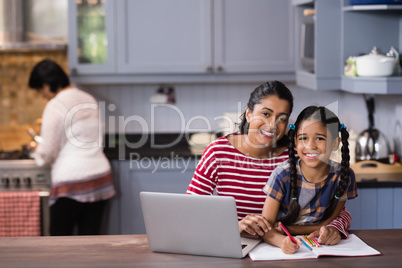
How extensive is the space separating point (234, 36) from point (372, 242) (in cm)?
213

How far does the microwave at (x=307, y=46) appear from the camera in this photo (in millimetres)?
3511

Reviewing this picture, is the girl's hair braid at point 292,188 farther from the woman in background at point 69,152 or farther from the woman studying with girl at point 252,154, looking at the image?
the woman in background at point 69,152

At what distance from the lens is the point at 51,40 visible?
3.91 metres

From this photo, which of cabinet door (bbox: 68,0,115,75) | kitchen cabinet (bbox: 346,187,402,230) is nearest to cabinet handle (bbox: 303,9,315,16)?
kitchen cabinet (bbox: 346,187,402,230)

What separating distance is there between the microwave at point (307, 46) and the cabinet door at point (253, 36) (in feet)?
0.53

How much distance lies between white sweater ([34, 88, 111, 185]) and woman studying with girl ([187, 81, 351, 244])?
1.47 m

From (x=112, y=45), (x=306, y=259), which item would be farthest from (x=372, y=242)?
(x=112, y=45)

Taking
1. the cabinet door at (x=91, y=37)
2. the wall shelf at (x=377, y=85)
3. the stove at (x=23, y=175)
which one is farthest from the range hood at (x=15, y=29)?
the wall shelf at (x=377, y=85)

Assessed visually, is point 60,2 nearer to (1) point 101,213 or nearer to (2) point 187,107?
(2) point 187,107

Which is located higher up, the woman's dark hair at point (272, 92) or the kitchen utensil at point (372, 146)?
the woman's dark hair at point (272, 92)

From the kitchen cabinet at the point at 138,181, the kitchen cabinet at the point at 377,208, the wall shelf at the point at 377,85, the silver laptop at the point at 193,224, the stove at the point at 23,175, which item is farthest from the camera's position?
the kitchen cabinet at the point at 138,181

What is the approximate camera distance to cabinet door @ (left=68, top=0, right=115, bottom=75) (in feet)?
12.5

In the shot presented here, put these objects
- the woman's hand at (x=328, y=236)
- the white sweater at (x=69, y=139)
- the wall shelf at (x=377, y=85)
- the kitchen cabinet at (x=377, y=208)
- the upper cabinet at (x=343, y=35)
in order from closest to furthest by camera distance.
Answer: the woman's hand at (x=328, y=236) → the wall shelf at (x=377, y=85) → the kitchen cabinet at (x=377, y=208) → the upper cabinet at (x=343, y=35) → the white sweater at (x=69, y=139)

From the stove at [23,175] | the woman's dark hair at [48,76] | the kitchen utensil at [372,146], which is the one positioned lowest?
the stove at [23,175]
